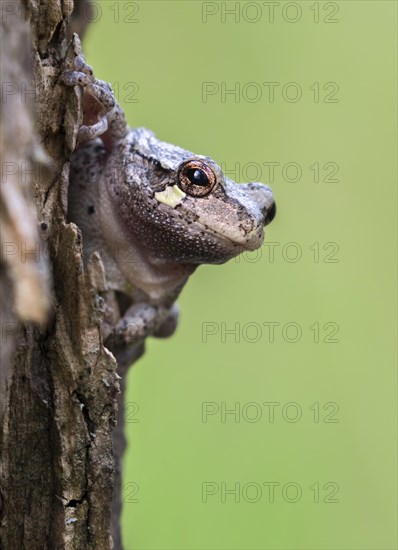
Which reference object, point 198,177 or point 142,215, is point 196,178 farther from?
point 142,215

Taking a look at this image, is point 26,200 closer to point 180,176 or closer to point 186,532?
point 180,176

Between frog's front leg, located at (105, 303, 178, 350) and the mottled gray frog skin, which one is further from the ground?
the mottled gray frog skin

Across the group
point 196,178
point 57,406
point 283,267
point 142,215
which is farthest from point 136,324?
point 283,267

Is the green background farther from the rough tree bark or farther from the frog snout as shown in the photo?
Answer: the rough tree bark

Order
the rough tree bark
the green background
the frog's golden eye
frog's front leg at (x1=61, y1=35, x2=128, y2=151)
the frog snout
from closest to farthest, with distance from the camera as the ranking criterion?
the rough tree bark < frog's front leg at (x1=61, y1=35, x2=128, y2=151) < the frog's golden eye < the frog snout < the green background

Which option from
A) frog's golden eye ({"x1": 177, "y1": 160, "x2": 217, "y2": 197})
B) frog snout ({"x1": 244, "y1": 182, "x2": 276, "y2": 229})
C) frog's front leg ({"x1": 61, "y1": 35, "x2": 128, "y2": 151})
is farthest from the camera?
frog snout ({"x1": 244, "y1": 182, "x2": 276, "y2": 229})

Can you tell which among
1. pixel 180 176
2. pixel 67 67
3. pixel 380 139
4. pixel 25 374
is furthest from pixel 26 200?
pixel 380 139

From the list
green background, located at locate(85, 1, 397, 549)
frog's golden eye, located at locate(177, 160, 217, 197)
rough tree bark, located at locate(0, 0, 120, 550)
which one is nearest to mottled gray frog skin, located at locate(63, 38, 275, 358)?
frog's golden eye, located at locate(177, 160, 217, 197)
